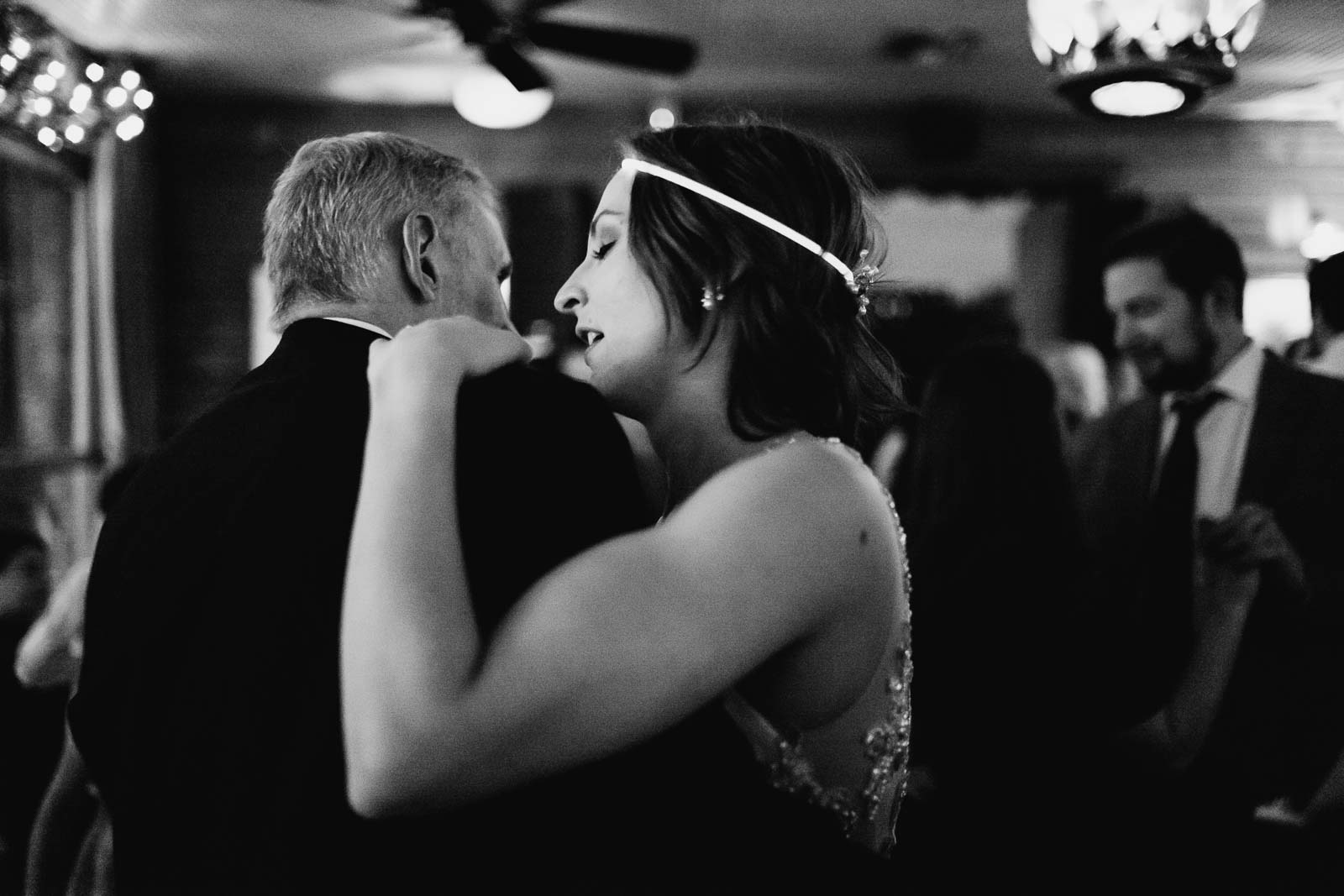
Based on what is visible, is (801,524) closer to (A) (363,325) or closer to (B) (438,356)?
(B) (438,356)

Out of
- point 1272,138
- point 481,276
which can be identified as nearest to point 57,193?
point 481,276

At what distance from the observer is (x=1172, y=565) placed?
2357 mm

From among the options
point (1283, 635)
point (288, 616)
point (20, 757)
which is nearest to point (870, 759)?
point (288, 616)

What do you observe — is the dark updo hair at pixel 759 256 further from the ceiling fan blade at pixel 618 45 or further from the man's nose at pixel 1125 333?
the ceiling fan blade at pixel 618 45

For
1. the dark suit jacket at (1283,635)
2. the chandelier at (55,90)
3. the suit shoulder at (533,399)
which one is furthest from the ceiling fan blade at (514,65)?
the suit shoulder at (533,399)

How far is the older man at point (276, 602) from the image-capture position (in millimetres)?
1044

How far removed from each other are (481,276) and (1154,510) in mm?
1547

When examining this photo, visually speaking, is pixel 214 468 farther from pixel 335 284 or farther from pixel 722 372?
pixel 722 372

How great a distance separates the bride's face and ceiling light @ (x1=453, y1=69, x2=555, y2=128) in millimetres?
4379

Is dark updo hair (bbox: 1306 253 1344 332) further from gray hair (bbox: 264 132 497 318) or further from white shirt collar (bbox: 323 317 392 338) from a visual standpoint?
white shirt collar (bbox: 323 317 392 338)

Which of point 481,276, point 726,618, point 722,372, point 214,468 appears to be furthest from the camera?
point 481,276

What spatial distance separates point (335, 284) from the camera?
55.6 inches

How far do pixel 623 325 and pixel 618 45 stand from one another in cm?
308

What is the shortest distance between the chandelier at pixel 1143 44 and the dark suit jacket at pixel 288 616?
2241mm
